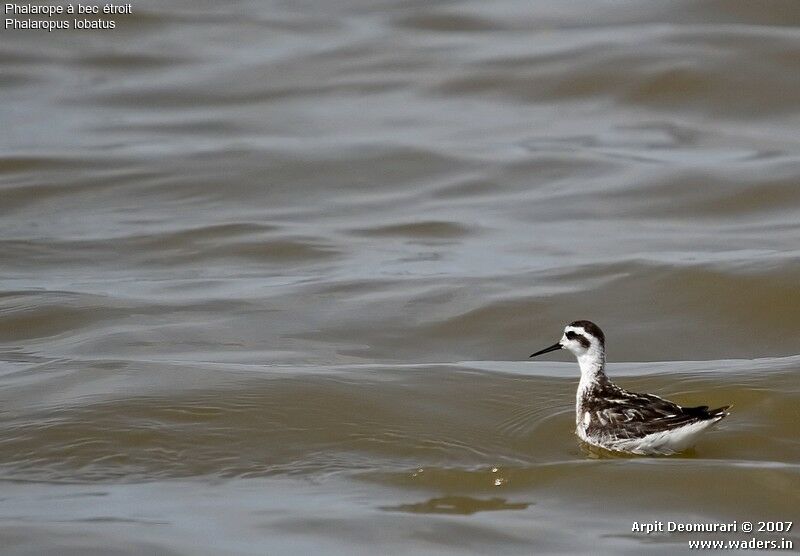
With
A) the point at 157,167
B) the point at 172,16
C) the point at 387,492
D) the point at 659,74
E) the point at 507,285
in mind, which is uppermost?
the point at 172,16

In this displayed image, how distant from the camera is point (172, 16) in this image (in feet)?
90.3

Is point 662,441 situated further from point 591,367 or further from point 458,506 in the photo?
point 458,506

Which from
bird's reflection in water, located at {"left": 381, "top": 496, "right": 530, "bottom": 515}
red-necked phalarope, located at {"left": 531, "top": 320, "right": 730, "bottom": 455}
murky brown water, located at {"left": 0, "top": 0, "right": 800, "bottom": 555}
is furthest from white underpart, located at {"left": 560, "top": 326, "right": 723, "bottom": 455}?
bird's reflection in water, located at {"left": 381, "top": 496, "right": 530, "bottom": 515}

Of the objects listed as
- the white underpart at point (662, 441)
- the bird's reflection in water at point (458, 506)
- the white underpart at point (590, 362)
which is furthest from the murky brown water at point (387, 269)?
the white underpart at point (590, 362)

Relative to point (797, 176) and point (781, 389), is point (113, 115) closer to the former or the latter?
point (797, 176)

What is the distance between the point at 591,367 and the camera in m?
10.5

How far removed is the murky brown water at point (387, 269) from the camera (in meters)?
8.66

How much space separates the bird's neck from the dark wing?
353 millimetres

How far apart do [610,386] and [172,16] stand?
19.2 metres

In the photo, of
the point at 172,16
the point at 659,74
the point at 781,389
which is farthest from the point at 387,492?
the point at 172,16

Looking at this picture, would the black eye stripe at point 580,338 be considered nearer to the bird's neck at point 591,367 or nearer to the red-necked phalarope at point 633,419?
the bird's neck at point 591,367

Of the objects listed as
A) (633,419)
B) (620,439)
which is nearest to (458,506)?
(620,439)

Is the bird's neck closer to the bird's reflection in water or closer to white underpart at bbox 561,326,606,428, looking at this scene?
white underpart at bbox 561,326,606,428

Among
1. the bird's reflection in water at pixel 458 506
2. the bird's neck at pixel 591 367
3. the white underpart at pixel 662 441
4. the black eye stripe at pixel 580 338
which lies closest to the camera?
the bird's reflection in water at pixel 458 506
